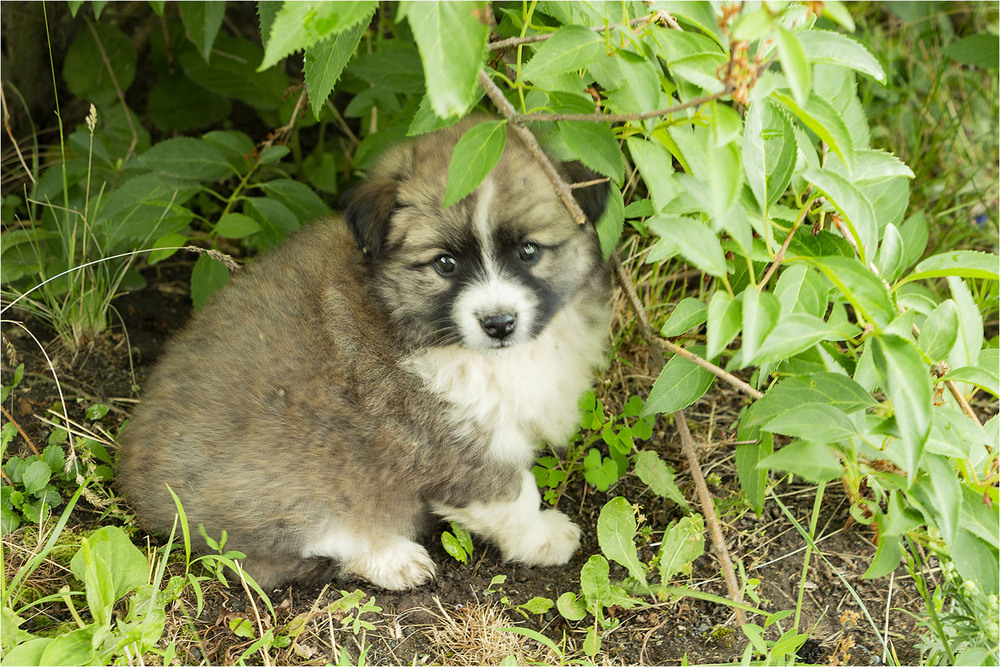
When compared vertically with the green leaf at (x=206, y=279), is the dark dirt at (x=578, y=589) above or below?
below

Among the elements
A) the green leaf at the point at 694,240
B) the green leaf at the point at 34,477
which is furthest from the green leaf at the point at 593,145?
the green leaf at the point at 34,477

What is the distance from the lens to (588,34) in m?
1.86

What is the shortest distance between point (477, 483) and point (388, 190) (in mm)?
1007

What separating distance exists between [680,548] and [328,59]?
6.05 feet

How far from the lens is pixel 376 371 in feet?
8.72

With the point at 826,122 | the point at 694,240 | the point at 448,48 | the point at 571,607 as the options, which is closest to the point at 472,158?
the point at 448,48

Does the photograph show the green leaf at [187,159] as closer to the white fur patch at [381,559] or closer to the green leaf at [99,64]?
the green leaf at [99,64]

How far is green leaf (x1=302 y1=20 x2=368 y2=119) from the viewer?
2207 mm

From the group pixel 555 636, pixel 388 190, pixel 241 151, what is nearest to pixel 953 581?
pixel 555 636

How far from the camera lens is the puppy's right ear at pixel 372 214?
101 inches

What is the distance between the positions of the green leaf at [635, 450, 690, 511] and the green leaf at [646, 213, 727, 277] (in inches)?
49.6

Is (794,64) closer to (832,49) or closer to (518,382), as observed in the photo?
(832,49)

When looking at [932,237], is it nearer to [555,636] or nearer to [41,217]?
[555,636]

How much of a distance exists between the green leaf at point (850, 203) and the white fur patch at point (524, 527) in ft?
4.71
